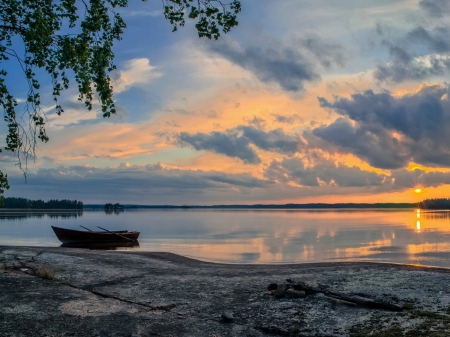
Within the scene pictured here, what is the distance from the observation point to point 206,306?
36.5 feet

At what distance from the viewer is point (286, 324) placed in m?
9.41

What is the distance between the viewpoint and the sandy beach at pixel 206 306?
8.85m

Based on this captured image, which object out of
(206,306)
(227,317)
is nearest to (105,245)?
(206,306)

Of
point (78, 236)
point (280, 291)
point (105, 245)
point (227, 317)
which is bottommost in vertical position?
point (105, 245)

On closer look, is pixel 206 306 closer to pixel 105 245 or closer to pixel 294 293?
pixel 294 293

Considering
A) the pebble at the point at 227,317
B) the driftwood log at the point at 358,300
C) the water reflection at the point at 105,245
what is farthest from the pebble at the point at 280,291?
the water reflection at the point at 105,245

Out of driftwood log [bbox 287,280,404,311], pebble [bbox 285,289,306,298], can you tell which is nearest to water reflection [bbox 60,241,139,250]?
pebble [bbox 285,289,306,298]

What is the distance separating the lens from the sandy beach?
348 inches

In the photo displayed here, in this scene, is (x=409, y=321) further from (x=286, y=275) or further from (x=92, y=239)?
(x=92, y=239)

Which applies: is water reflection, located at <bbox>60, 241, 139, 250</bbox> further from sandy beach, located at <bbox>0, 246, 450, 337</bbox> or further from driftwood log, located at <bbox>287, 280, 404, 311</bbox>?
driftwood log, located at <bbox>287, 280, 404, 311</bbox>

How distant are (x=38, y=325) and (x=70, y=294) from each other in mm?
2821

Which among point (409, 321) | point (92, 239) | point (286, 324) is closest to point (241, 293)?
point (286, 324)

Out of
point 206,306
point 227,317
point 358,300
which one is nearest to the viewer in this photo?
point 227,317

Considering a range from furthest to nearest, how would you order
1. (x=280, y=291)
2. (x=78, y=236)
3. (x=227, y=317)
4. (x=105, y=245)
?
(x=105, y=245) < (x=78, y=236) < (x=280, y=291) < (x=227, y=317)
